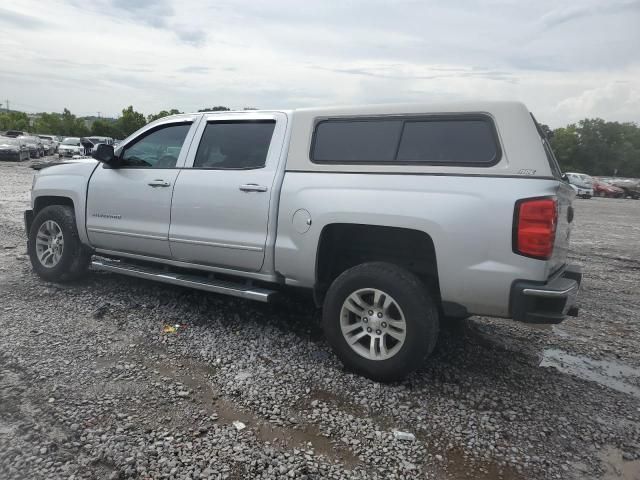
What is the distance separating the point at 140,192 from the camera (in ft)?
16.8

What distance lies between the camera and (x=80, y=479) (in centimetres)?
259

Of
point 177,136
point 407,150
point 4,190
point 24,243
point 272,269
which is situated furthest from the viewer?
point 4,190

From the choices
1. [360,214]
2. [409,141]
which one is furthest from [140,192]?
[409,141]

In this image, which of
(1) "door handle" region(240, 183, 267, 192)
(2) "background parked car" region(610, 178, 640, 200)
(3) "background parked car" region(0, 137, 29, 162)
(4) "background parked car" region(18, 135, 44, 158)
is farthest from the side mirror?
(2) "background parked car" region(610, 178, 640, 200)

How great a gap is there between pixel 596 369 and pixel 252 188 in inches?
131

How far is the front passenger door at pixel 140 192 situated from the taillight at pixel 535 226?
313 centimetres

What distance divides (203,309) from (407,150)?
2.67m

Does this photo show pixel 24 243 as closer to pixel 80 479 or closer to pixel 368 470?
pixel 80 479

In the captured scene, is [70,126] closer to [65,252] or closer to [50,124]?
[50,124]

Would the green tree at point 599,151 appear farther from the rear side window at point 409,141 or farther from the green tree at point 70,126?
the rear side window at point 409,141

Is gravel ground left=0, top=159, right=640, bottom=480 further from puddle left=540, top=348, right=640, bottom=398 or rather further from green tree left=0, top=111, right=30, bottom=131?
green tree left=0, top=111, right=30, bottom=131

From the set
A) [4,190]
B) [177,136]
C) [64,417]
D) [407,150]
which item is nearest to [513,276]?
[407,150]

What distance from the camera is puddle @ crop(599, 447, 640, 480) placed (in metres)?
2.90

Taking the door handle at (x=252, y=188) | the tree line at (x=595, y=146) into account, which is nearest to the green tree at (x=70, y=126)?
the tree line at (x=595, y=146)
